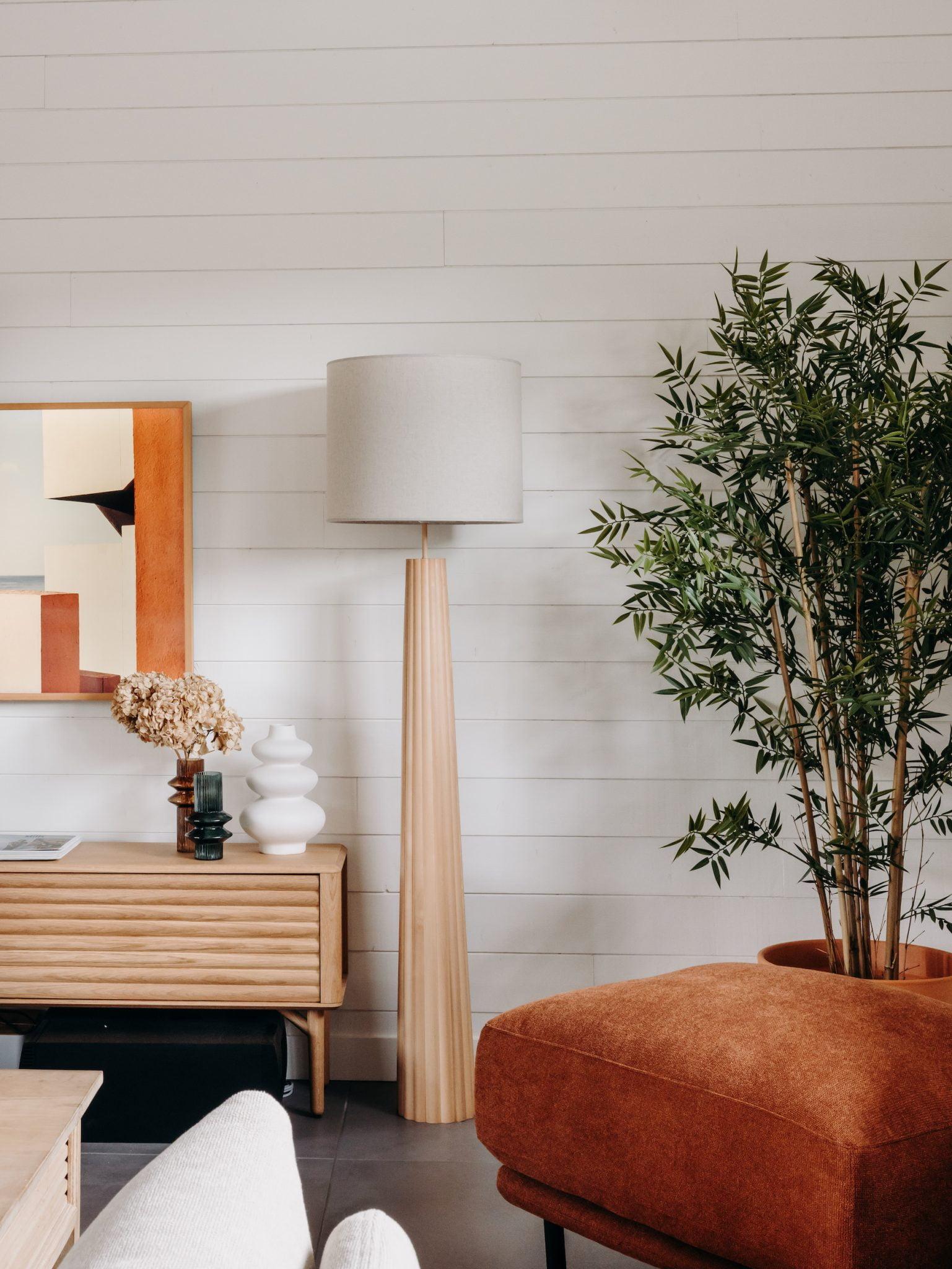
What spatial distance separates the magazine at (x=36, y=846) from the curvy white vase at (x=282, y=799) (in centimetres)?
42

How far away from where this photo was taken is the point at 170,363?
8.97 ft

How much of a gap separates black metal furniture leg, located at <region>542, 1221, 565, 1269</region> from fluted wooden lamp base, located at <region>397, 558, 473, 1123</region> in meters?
0.72

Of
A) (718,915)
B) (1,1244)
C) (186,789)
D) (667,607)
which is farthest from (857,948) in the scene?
(1,1244)

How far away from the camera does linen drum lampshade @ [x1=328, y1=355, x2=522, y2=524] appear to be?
2.29 metres

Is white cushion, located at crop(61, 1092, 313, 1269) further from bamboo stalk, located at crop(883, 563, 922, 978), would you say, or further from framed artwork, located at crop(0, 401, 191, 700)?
framed artwork, located at crop(0, 401, 191, 700)

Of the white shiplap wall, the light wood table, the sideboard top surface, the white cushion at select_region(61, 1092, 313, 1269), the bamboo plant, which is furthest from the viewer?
the white shiplap wall

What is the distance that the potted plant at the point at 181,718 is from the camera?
247 cm

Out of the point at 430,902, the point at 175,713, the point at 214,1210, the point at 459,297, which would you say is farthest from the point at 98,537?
the point at 214,1210

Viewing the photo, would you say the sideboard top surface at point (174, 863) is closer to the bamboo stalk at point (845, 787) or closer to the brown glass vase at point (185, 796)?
the brown glass vase at point (185, 796)

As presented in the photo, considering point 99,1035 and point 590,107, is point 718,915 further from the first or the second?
point 590,107

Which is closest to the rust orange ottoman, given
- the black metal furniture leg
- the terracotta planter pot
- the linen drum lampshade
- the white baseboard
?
the black metal furniture leg

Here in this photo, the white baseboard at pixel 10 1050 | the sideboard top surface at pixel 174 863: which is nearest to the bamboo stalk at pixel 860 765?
the sideboard top surface at pixel 174 863

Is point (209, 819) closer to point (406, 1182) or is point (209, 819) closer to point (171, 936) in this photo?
point (171, 936)

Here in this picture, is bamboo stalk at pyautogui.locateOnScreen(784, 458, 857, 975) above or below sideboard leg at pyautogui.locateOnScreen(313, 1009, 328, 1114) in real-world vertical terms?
above
